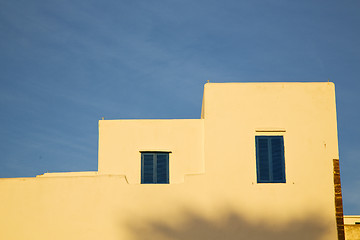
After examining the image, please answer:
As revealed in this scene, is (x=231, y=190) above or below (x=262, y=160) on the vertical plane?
below

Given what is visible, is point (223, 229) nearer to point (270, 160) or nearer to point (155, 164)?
point (270, 160)

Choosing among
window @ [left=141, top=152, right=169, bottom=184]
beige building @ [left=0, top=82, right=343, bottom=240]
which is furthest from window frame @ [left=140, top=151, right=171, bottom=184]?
beige building @ [left=0, top=82, right=343, bottom=240]

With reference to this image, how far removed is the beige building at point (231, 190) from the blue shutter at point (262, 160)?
35 mm

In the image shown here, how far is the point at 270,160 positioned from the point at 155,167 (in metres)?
4.47

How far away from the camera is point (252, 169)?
63.0ft

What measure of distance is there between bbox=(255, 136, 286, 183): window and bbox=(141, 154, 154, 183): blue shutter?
164 inches

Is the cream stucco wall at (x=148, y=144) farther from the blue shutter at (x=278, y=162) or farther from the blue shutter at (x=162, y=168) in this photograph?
the blue shutter at (x=278, y=162)

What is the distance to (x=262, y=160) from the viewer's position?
1928 cm

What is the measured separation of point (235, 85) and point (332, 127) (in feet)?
12.2

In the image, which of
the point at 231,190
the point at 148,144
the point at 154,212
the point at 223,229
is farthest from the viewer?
the point at 148,144

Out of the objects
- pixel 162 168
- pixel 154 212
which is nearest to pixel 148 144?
pixel 162 168

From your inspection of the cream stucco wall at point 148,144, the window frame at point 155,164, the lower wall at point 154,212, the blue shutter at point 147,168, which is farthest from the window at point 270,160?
the blue shutter at point 147,168

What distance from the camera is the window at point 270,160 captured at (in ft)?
63.0

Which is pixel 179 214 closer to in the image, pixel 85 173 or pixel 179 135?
pixel 179 135
